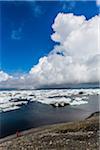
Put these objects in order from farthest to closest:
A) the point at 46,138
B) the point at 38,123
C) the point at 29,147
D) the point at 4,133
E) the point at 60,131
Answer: the point at 38,123 → the point at 4,133 → the point at 60,131 → the point at 46,138 → the point at 29,147

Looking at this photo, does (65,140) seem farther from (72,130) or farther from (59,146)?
(72,130)

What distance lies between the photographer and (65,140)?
1004 inches

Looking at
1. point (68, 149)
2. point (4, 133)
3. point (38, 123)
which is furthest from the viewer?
point (38, 123)

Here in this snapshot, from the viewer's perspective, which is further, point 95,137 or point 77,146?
point 95,137

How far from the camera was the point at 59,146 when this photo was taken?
931 inches

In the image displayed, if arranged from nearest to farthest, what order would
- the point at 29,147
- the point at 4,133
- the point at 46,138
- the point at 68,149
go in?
the point at 68,149 < the point at 29,147 < the point at 46,138 < the point at 4,133

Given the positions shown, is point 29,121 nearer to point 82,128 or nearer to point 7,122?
point 7,122

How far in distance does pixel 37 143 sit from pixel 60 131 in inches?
226

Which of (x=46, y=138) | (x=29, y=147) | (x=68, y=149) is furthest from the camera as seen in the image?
(x=46, y=138)

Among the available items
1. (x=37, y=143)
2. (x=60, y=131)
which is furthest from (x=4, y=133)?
(x=37, y=143)

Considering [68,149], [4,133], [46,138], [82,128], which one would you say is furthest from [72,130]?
[4,133]

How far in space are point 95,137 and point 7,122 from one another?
32004 mm

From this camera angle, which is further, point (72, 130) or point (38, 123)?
point (38, 123)

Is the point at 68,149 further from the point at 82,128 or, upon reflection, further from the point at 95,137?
the point at 82,128
